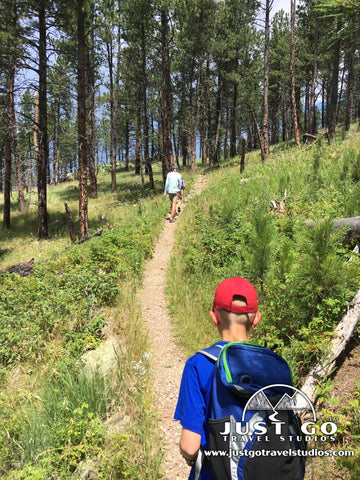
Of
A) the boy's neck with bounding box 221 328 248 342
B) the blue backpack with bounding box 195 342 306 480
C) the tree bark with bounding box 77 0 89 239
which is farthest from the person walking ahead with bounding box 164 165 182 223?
the blue backpack with bounding box 195 342 306 480

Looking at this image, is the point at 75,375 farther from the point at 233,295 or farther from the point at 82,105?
the point at 82,105

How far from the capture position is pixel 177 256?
24.5 feet

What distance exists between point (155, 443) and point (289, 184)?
749cm

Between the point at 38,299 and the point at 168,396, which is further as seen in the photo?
the point at 38,299

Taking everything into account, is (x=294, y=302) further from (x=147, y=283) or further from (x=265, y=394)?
(x=147, y=283)

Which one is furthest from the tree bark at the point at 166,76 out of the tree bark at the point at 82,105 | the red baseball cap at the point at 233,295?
the red baseball cap at the point at 233,295

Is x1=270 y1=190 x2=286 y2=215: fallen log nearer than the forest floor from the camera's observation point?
No

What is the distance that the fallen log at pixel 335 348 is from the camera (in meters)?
2.63

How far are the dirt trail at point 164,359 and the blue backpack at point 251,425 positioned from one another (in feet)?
6.00

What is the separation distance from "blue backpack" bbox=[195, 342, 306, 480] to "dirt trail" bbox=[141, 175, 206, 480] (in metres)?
1.83

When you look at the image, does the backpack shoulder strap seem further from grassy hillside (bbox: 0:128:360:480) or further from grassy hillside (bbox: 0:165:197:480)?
grassy hillside (bbox: 0:165:197:480)

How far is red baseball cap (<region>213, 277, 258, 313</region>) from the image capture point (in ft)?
4.98

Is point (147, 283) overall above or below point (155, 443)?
above

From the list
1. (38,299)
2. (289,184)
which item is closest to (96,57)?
(289,184)
